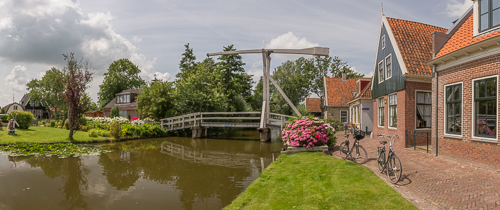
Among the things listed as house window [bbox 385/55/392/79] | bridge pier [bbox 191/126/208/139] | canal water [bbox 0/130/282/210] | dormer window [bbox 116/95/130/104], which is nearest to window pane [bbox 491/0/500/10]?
house window [bbox 385/55/392/79]

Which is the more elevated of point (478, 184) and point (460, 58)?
point (460, 58)

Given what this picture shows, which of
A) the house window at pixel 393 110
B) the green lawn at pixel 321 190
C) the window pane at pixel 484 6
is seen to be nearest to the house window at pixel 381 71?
the house window at pixel 393 110

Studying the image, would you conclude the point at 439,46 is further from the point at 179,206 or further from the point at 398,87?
the point at 179,206

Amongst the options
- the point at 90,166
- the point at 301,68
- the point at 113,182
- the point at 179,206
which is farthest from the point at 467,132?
the point at 301,68

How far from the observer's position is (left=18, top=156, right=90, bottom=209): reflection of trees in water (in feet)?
21.3

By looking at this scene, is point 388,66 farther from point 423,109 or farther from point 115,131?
point 115,131

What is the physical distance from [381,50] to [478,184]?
11153 mm

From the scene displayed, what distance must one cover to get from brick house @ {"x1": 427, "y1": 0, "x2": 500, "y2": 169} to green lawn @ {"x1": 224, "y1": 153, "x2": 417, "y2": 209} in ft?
10.2

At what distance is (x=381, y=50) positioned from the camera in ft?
52.4

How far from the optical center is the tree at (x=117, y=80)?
2111 inches

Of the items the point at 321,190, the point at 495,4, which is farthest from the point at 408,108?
the point at 321,190

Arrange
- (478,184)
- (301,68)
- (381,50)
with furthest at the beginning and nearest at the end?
(301,68) → (381,50) → (478,184)

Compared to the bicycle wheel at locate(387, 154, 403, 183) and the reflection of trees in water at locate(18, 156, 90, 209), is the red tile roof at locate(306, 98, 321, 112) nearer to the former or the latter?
the reflection of trees in water at locate(18, 156, 90, 209)

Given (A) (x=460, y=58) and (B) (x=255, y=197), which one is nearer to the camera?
(B) (x=255, y=197)
